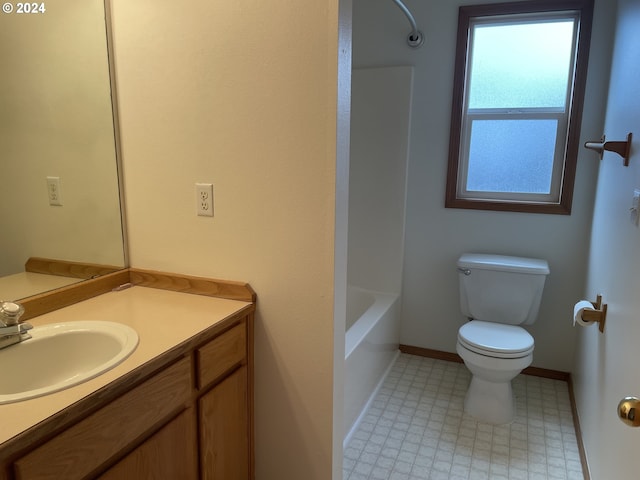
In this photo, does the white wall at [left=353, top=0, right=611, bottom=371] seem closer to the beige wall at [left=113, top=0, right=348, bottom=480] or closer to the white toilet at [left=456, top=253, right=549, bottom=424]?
the white toilet at [left=456, top=253, right=549, bottom=424]

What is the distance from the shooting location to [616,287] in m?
1.55

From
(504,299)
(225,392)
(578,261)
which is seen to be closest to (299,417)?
(225,392)

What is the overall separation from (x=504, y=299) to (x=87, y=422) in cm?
220

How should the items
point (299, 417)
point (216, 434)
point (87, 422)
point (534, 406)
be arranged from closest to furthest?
1. point (87, 422)
2. point (216, 434)
3. point (299, 417)
4. point (534, 406)

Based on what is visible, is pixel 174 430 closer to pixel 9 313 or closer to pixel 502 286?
pixel 9 313

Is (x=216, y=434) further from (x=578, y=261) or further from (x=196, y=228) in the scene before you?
(x=578, y=261)

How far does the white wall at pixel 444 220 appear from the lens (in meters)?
2.50

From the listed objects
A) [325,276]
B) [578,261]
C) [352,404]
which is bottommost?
[352,404]

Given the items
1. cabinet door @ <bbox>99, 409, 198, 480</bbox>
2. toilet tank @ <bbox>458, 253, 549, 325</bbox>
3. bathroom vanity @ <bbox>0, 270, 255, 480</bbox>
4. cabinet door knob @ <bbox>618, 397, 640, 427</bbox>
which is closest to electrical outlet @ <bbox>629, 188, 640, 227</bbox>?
cabinet door knob @ <bbox>618, 397, 640, 427</bbox>

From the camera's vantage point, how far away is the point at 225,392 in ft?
4.56

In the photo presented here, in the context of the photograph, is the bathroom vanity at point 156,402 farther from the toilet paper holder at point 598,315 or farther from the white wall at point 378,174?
the white wall at point 378,174

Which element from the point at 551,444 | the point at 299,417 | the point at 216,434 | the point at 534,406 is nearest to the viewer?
the point at 216,434

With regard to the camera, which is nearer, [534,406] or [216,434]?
[216,434]

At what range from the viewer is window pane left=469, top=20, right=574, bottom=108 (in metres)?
2.43
